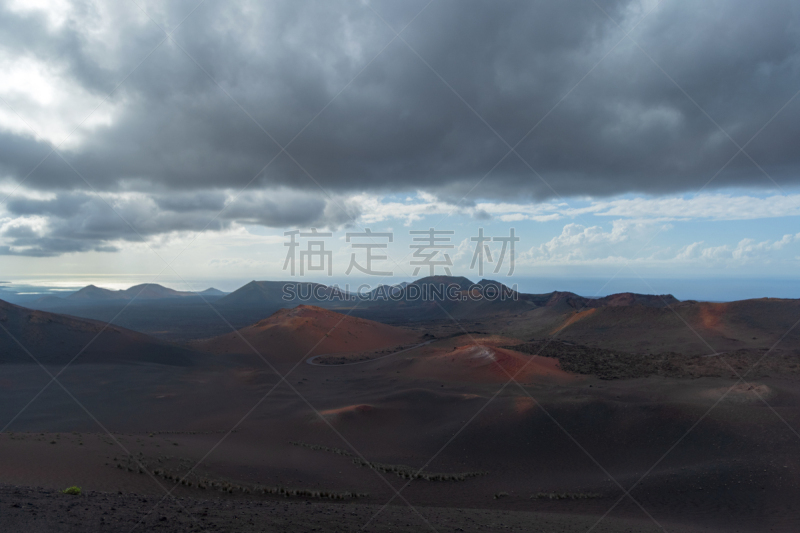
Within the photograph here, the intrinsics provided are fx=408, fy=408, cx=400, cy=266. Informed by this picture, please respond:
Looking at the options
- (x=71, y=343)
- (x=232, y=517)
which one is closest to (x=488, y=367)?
(x=232, y=517)

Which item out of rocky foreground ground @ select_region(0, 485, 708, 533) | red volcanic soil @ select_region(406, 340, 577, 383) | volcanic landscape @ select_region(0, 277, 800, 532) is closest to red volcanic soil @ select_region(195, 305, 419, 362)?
volcanic landscape @ select_region(0, 277, 800, 532)

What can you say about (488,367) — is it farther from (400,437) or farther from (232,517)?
(232,517)

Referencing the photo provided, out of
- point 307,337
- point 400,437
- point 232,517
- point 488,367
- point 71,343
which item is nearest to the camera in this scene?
point 232,517

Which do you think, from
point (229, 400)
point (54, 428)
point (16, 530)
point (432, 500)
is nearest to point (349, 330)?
point (229, 400)

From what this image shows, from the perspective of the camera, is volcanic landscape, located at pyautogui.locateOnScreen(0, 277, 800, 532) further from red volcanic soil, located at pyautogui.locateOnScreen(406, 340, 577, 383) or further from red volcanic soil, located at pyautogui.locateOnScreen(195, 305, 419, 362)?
red volcanic soil, located at pyautogui.locateOnScreen(195, 305, 419, 362)

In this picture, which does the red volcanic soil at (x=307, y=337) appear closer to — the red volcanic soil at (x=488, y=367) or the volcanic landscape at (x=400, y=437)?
the volcanic landscape at (x=400, y=437)

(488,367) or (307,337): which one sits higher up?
(307,337)
